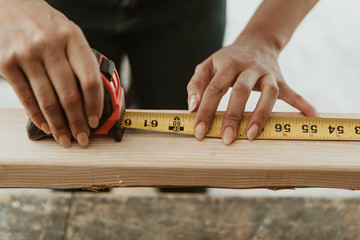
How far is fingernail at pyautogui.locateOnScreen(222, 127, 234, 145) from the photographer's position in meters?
0.86

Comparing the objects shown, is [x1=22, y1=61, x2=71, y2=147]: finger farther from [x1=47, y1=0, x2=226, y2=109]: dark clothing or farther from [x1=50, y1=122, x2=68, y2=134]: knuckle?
[x1=47, y1=0, x2=226, y2=109]: dark clothing

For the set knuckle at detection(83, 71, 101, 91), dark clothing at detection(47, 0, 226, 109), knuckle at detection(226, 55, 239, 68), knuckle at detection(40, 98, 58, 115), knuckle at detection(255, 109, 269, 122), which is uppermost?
knuckle at detection(83, 71, 101, 91)

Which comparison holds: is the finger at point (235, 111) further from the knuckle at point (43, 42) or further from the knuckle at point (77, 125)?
the knuckle at point (43, 42)

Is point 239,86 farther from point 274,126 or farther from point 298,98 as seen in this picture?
point 298,98

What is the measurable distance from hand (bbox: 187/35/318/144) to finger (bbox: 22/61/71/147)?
1.29 ft

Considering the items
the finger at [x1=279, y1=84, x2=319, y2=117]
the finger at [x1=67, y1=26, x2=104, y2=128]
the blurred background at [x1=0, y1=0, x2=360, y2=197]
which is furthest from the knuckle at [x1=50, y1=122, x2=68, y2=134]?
the blurred background at [x1=0, y1=0, x2=360, y2=197]

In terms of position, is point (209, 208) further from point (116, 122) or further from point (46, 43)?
point (46, 43)

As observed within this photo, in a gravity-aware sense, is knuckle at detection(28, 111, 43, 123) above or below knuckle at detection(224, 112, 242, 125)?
above

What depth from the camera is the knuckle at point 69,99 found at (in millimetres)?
692

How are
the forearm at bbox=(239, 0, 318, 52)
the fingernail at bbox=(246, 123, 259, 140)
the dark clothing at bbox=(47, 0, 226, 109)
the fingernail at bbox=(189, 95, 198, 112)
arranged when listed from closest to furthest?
the fingernail at bbox=(246, 123, 259, 140) → the fingernail at bbox=(189, 95, 198, 112) → the forearm at bbox=(239, 0, 318, 52) → the dark clothing at bbox=(47, 0, 226, 109)

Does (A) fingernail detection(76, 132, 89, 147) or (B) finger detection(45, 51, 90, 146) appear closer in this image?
(B) finger detection(45, 51, 90, 146)

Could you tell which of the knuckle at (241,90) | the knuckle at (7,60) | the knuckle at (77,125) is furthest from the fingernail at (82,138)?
the knuckle at (241,90)

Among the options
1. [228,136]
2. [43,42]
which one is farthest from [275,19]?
[43,42]

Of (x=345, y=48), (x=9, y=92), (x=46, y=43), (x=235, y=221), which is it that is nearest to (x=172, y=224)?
(x=235, y=221)
